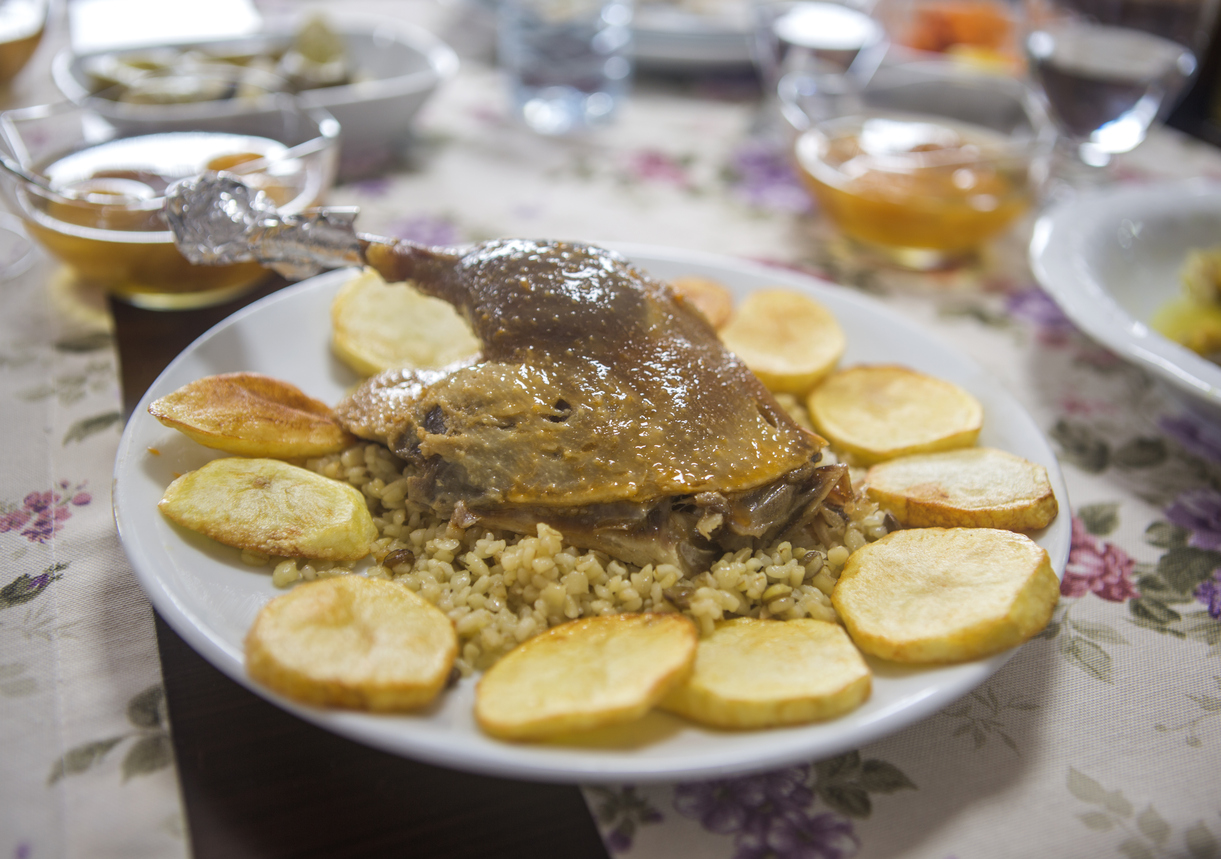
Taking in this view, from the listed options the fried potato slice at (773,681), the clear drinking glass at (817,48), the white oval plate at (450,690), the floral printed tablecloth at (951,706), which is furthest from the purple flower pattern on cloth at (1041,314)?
the fried potato slice at (773,681)

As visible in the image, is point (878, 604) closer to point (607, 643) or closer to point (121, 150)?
point (607, 643)

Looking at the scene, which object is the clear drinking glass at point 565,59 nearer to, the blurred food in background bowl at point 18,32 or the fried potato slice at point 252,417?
the blurred food in background bowl at point 18,32

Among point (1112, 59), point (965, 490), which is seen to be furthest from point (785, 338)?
point (1112, 59)

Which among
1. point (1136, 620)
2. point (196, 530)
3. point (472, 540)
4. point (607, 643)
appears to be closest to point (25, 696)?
point (196, 530)

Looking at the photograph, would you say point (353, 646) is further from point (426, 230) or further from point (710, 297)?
point (426, 230)

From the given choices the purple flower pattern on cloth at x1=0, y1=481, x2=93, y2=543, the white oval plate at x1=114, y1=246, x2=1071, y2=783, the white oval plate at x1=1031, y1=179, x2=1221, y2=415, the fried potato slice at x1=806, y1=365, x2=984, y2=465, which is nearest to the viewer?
the white oval plate at x1=114, y1=246, x2=1071, y2=783

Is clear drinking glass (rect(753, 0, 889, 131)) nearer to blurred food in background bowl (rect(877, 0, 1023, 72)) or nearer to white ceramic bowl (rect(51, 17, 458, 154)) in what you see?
blurred food in background bowl (rect(877, 0, 1023, 72))

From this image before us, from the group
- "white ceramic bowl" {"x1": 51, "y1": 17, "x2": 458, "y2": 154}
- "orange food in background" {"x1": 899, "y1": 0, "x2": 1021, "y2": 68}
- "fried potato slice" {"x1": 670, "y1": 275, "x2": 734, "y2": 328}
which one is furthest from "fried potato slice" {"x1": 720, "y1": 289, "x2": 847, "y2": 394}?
"orange food in background" {"x1": 899, "y1": 0, "x2": 1021, "y2": 68}
